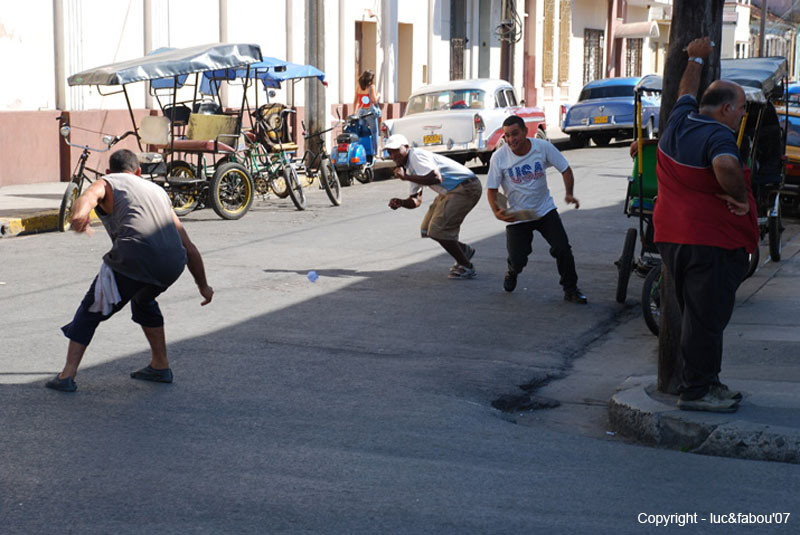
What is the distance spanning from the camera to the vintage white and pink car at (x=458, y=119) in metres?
22.8

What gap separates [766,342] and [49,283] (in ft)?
19.6

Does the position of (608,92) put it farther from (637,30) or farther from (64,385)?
(64,385)

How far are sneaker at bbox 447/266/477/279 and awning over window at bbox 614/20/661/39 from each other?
37462 millimetres

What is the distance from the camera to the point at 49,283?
1059cm

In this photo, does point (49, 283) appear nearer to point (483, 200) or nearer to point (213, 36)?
point (483, 200)

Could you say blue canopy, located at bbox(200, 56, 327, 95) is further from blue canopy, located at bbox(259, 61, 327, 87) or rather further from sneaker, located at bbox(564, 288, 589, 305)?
sneaker, located at bbox(564, 288, 589, 305)

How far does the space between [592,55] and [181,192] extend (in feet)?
105

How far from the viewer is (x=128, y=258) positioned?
679 cm

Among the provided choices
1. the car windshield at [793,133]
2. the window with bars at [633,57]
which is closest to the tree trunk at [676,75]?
the car windshield at [793,133]

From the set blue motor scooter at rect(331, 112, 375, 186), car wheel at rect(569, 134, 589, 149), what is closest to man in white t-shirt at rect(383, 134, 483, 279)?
blue motor scooter at rect(331, 112, 375, 186)

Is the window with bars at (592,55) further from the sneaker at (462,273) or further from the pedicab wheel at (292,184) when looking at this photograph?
the sneaker at (462,273)

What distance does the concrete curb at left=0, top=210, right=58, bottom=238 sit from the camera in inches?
557

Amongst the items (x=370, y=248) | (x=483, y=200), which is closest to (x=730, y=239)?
(x=370, y=248)

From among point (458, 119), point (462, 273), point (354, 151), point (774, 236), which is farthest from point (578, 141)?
point (462, 273)
